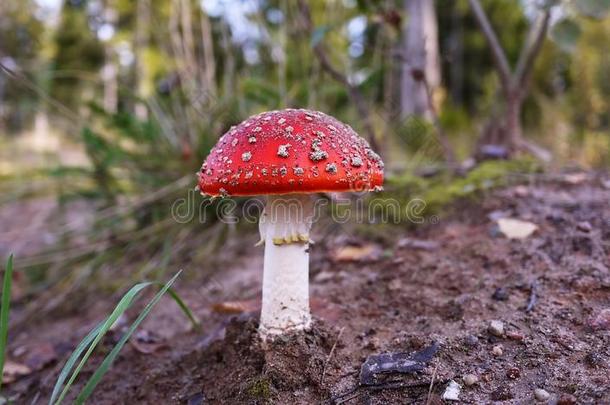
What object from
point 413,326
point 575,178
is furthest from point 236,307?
point 575,178

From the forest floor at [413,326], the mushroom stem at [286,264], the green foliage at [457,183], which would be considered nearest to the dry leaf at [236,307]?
the forest floor at [413,326]

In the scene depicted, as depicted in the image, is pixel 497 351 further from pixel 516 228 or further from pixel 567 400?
pixel 516 228

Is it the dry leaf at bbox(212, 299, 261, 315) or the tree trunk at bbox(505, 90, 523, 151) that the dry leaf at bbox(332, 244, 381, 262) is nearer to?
the dry leaf at bbox(212, 299, 261, 315)

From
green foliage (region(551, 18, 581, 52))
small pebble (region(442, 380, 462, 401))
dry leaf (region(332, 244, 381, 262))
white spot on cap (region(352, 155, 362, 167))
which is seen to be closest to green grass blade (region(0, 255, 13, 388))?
white spot on cap (region(352, 155, 362, 167))

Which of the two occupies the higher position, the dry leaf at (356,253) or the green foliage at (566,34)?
the green foliage at (566,34)

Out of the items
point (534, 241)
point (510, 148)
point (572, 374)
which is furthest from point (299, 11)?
point (572, 374)

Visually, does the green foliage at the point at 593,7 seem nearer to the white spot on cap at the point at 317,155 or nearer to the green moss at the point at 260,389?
the white spot on cap at the point at 317,155
